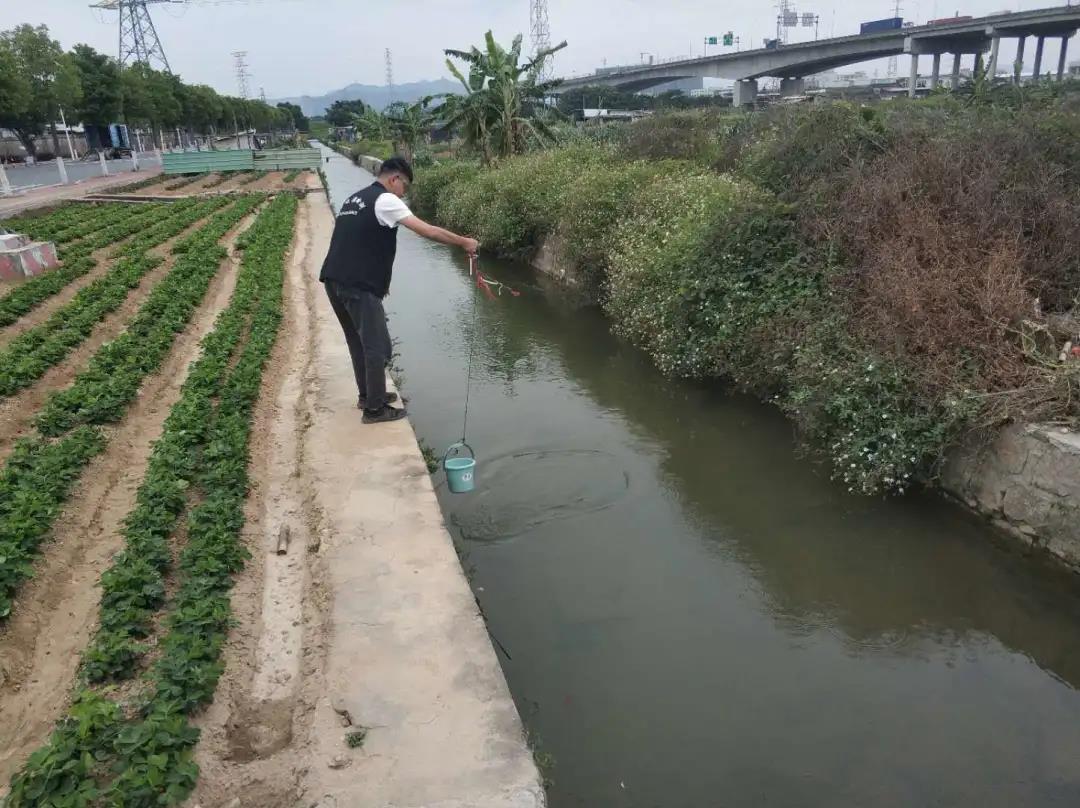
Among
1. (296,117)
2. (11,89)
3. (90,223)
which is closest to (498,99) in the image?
(90,223)

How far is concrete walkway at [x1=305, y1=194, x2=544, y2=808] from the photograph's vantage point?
9.58 feet

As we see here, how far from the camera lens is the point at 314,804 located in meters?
2.83

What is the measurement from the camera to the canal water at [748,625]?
3766 mm

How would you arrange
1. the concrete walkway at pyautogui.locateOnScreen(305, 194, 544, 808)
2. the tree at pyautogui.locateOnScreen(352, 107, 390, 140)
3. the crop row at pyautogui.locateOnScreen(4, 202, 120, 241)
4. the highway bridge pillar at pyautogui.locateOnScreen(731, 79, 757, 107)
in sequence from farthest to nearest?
1. the highway bridge pillar at pyautogui.locateOnScreen(731, 79, 757, 107)
2. the tree at pyautogui.locateOnScreen(352, 107, 390, 140)
3. the crop row at pyautogui.locateOnScreen(4, 202, 120, 241)
4. the concrete walkway at pyautogui.locateOnScreen(305, 194, 544, 808)

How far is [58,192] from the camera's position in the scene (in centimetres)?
2911

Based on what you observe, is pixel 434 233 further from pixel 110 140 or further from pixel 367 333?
pixel 110 140

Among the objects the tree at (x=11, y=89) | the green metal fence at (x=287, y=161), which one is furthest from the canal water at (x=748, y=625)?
the green metal fence at (x=287, y=161)

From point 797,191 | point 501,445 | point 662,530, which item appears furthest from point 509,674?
point 797,191

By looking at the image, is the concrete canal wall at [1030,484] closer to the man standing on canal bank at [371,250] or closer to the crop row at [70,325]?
the man standing on canal bank at [371,250]

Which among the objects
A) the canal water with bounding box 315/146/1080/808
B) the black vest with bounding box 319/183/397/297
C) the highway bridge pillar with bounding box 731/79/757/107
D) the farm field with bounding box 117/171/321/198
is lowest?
the canal water with bounding box 315/146/1080/808

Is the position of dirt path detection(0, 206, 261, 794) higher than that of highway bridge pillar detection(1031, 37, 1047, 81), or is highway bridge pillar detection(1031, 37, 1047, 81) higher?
highway bridge pillar detection(1031, 37, 1047, 81)

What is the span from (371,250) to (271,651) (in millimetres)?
3132

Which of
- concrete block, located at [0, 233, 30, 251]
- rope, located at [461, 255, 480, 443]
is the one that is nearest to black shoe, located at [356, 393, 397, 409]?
rope, located at [461, 255, 480, 443]

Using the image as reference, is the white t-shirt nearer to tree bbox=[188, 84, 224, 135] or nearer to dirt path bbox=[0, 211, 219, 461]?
dirt path bbox=[0, 211, 219, 461]
